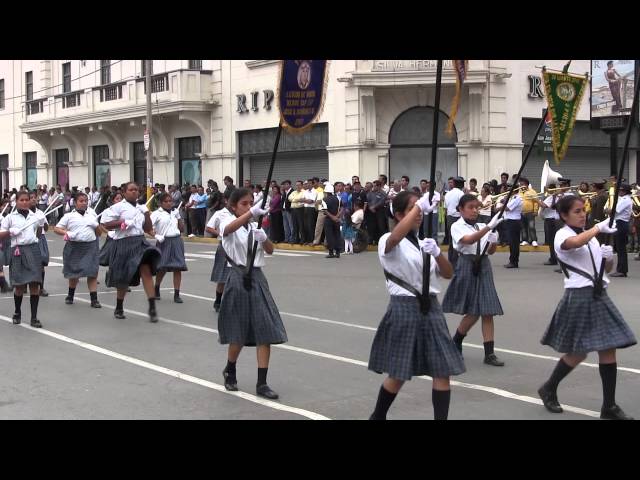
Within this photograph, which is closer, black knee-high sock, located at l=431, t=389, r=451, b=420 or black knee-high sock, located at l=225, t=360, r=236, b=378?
black knee-high sock, located at l=431, t=389, r=451, b=420

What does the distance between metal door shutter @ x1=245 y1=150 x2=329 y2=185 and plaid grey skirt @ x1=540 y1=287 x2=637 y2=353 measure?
19812mm

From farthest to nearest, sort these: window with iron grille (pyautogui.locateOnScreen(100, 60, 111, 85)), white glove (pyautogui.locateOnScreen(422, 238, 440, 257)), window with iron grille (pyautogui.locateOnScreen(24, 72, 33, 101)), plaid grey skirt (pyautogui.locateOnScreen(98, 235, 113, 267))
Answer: window with iron grille (pyautogui.locateOnScreen(24, 72, 33, 101)), window with iron grille (pyautogui.locateOnScreen(100, 60, 111, 85)), plaid grey skirt (pyautogui.locateOnScreen(98, 235, 113, 267)), white glove (pyautogui.locateOnScreen(422, 238, 440, 257))

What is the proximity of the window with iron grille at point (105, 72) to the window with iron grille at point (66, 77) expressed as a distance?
3001 millimetres

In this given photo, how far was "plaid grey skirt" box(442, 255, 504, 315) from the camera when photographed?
811cm

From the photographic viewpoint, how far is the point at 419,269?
5617 mm

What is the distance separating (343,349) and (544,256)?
38.5 ft

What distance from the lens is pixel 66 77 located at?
122 ft

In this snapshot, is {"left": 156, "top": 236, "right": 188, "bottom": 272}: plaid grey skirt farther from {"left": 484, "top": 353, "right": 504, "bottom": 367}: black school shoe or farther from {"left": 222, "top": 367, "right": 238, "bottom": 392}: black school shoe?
{"left": 484, "top": 353, "right": 504, "bottom": 367}: black school shoe

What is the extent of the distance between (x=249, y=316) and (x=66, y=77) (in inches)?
1287

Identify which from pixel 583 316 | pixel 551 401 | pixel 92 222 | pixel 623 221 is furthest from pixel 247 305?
pixel 623 221

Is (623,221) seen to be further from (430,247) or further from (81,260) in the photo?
(430,247)

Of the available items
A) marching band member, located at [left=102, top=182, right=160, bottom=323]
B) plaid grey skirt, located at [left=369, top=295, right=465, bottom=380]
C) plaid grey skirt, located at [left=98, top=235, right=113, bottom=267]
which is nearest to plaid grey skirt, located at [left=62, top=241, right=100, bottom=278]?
plaid grey skirt, located at [left=98, top=235, right=113, bottom=267]

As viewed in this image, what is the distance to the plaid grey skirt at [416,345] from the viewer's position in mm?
5516
